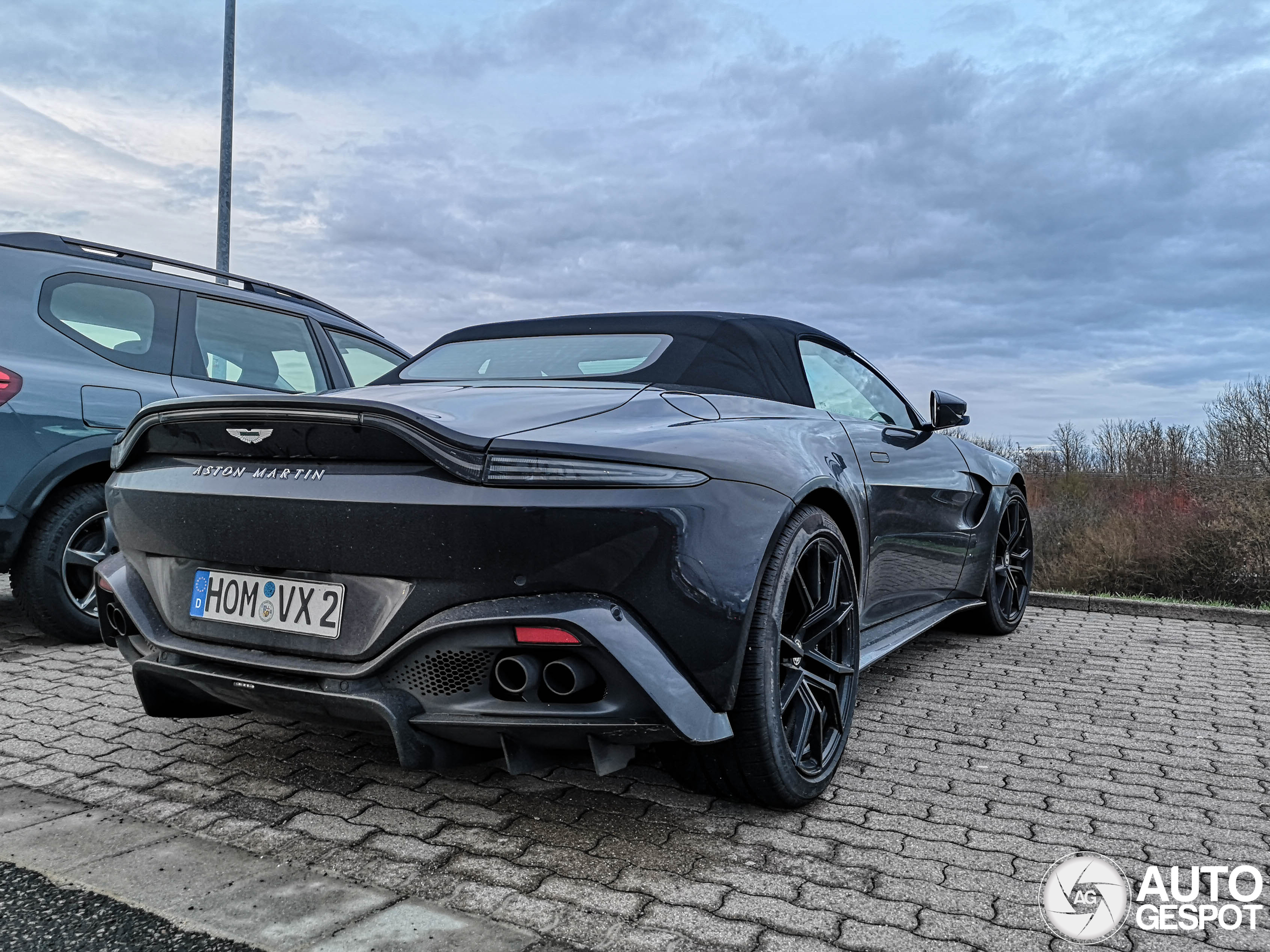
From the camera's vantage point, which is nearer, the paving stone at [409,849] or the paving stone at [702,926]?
the paving stone at [702,926]

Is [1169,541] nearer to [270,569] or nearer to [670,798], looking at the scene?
[670,798]

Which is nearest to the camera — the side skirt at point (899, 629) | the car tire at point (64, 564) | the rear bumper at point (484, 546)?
the rear bumper at point (484, 546)

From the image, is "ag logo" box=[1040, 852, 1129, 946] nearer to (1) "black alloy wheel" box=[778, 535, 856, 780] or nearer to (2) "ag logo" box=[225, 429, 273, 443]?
(1) "black alloy wheel" box=[778, 535, 856, 780]

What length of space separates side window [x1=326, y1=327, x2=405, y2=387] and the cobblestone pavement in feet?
7.36

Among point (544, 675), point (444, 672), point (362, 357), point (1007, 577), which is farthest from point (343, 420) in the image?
point (1007, 577)

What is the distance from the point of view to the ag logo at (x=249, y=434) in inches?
96.8

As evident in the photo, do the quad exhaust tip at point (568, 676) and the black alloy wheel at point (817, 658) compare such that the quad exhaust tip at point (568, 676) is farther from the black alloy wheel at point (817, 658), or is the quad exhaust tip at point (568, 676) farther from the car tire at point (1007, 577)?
the car tire at point (1007, 577)

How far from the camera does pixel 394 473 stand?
228cm

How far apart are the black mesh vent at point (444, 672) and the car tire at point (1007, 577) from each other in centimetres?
377

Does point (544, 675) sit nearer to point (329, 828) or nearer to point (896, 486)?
point (329, 828)

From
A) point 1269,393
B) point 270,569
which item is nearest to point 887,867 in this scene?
point 270,569

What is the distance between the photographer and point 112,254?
474cm

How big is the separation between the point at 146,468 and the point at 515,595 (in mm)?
1245

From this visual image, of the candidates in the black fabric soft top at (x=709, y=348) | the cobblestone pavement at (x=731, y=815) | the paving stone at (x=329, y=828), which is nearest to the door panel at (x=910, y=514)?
the black fabric soft top at (x=709, y=348)
